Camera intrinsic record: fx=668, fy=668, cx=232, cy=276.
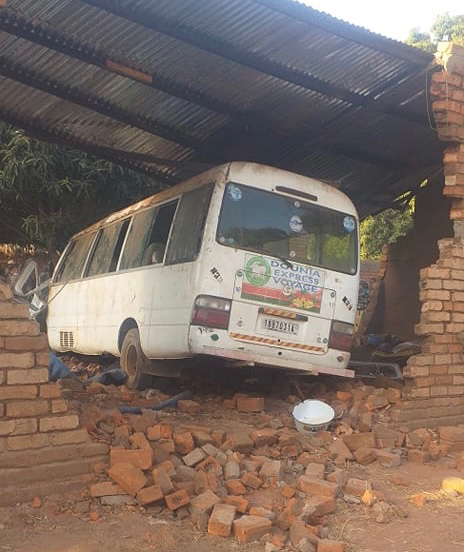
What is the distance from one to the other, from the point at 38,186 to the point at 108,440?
9642 millimetres

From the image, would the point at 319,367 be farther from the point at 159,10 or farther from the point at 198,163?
the point at 198,163

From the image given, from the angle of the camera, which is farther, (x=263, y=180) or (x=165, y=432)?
(x=263, y=180)

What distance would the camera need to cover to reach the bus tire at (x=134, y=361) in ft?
25.3

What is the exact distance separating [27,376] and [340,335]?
377cm

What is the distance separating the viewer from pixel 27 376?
441 centimetres

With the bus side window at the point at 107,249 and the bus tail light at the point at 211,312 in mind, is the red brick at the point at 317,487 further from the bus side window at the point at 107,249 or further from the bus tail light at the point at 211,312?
the bus side window at the point at 107,249

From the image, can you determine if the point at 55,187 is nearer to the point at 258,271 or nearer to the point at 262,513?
the point at 258,271

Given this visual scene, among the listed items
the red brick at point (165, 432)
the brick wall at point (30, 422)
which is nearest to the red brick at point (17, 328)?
the brick wall at point (30, 422)

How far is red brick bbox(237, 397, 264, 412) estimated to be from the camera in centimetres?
697

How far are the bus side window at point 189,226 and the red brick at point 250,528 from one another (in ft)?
10.3

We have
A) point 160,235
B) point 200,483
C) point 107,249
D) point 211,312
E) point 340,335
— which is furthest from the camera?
point 107,249

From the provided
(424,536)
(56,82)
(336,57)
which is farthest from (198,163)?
(424,536)

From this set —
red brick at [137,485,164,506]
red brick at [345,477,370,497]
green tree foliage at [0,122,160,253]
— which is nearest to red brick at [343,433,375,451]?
red brick at [345,477,370,497]

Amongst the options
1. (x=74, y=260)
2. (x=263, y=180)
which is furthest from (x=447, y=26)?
(x=263, y=180)
